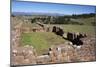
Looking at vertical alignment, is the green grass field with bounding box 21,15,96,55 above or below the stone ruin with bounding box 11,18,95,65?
above

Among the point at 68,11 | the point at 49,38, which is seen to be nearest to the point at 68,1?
the point at 68,11

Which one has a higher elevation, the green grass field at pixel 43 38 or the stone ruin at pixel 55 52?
the green grass field at pixel 43 38

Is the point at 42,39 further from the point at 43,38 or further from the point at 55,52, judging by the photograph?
the point at 55,52

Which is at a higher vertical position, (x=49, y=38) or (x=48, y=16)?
(x=48, y=16)

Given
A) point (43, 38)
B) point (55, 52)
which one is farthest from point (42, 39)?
point (55, 52)

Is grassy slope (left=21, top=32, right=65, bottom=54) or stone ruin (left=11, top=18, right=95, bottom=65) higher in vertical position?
grassy slope (left=21, top=32, right=65, bottom=54)

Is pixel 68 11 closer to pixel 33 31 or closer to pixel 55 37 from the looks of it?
pixel 55 37

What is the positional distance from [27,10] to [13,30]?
0.30m

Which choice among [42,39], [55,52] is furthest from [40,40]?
[55,52]

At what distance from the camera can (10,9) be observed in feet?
7.80

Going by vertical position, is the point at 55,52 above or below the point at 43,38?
below

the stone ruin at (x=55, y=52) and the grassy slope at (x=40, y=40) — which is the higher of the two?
the grassy slope at (x=40, y=40)

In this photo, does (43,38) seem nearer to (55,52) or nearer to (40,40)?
(40,40)

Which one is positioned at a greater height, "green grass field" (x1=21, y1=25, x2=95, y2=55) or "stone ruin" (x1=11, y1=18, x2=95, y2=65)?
"green grass field" (x1=21, y1=25, x2=95, y2=55)
